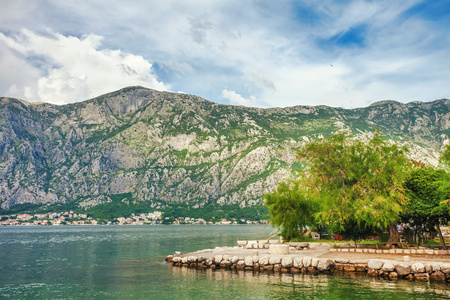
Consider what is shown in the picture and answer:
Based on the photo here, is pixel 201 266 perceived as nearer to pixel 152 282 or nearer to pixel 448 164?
pixel 152 282

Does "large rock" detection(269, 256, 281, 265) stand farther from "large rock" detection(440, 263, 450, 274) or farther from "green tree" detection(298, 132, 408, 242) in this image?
"large rock" detection(440, 263, 450, 274)

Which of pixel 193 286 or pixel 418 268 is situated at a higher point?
pixel 418 268

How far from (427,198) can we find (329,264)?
15.0 meters

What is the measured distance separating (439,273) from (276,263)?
16.4 meters

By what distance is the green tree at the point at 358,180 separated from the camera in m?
43.4

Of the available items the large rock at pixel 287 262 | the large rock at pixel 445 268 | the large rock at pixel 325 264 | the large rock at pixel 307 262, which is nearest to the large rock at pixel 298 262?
the large rock at pixel 307 262

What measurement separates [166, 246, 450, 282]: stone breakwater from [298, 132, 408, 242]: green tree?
8.30 m

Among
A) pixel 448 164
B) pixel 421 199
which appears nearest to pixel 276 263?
pixel 421 199

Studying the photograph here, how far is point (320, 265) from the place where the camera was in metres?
37.7

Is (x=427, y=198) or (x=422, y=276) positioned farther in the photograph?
(x=427, y=198)

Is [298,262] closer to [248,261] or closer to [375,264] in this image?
[248,261]

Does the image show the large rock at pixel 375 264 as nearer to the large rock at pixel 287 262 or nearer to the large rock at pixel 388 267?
the large rock at pixel 388 267

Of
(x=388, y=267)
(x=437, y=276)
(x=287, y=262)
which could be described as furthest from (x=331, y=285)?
(x=437, y=276)

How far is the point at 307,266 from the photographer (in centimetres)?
3866
